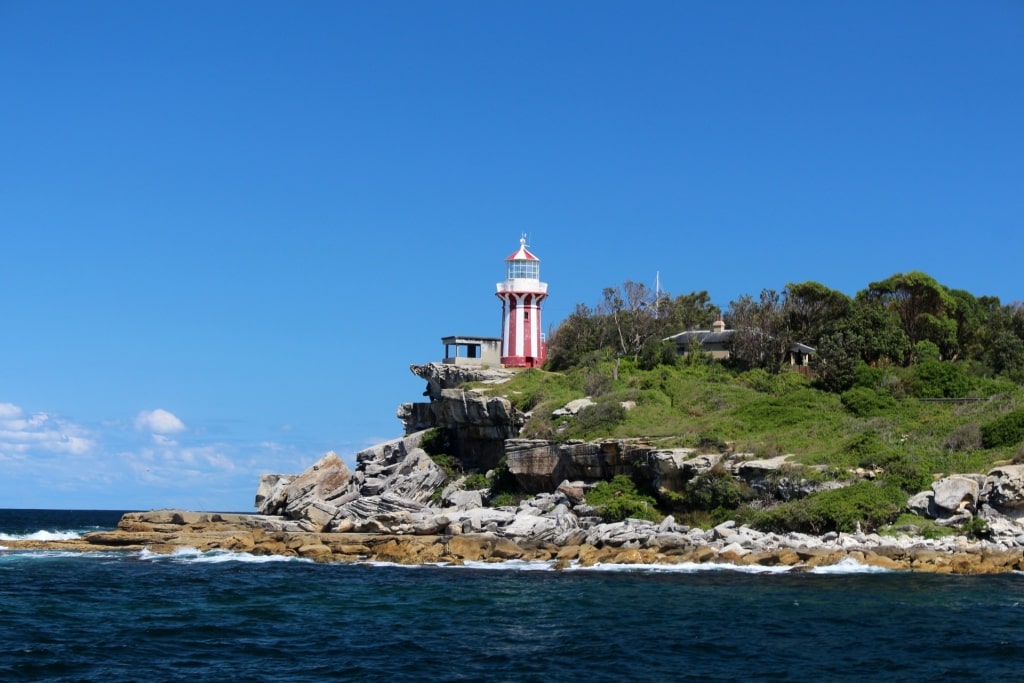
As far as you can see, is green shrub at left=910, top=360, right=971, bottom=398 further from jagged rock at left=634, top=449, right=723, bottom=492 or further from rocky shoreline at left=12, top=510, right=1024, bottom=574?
rocky shoreline at left=12, top=510, right=1024, bottom=574

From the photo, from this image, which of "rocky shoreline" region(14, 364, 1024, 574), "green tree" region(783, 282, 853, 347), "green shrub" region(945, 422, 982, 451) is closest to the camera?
"rocky shoreline" region(14, 364, 1024, 574)

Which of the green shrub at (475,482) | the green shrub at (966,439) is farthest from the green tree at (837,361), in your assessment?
the green shrub at (475,482)

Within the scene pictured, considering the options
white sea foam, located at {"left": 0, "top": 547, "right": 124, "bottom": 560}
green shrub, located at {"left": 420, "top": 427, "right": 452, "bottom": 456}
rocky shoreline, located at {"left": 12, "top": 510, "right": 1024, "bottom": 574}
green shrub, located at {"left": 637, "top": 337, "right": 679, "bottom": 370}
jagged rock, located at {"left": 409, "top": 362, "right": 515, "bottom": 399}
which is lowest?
white sea foam, located at {"left": 0, "top": 547, "right": 124, "bottom": 560}

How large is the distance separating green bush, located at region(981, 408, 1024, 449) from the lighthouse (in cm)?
2633

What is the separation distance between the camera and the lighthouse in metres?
60.4

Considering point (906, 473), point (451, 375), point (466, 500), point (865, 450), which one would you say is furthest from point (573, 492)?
point (451, 375)

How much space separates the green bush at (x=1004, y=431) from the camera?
38562 millimetres

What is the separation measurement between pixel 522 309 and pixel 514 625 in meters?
37.6

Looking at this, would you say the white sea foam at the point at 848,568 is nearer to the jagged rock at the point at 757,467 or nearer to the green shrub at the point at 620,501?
the jagged rock at the point at 757,467

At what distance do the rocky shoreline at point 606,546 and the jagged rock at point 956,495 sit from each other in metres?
1.34

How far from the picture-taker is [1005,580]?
94.8ft

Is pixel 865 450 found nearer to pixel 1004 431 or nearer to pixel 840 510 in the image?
pixel 840 510

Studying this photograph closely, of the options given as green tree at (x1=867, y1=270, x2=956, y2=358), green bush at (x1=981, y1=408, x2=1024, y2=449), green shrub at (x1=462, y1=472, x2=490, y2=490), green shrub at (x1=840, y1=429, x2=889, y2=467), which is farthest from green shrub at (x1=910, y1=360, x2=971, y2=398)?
green shrub at (x1=462, y1=472, x2=490, y2=490)

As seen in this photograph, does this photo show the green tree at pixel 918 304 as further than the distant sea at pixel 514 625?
Yes
